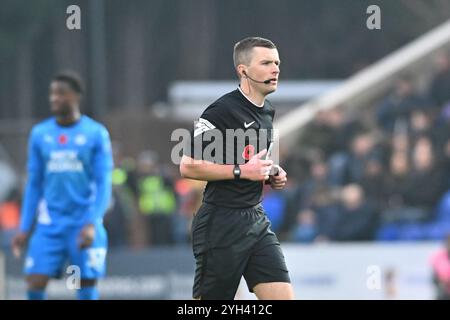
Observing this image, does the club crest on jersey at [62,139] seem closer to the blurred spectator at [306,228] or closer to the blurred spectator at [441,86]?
the blurred spectator at [306,228]

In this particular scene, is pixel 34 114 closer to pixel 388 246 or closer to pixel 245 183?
pixel 388 246

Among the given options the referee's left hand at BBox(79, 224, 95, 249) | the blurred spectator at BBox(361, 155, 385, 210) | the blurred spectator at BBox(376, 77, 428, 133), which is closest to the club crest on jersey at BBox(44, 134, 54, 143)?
the referee's left hand at BBox(79, 224, 95, 249)

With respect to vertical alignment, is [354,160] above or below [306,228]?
above

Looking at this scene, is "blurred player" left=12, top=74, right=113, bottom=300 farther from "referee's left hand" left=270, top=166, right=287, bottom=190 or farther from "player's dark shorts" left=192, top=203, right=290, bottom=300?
"referee's left hand" left=270, top=166, right=287, bottom=190

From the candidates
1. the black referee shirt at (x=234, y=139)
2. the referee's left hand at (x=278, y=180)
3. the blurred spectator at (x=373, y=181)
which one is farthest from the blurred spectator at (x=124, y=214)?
the referee's left hand at (x=278, y=180)

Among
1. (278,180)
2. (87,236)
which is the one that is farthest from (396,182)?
(278,180)

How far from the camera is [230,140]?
764 centimetres

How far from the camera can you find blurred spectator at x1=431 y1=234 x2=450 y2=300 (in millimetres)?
13887

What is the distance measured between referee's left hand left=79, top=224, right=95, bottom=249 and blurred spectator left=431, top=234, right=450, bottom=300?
5.03 m

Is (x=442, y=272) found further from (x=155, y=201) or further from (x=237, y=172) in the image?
(x=237, y=172)

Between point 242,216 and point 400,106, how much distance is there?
9487mm

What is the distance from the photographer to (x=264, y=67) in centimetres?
769

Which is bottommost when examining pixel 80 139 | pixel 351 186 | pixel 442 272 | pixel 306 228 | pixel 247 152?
pixel 442 272

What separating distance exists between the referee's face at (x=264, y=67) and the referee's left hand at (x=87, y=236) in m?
3.17
